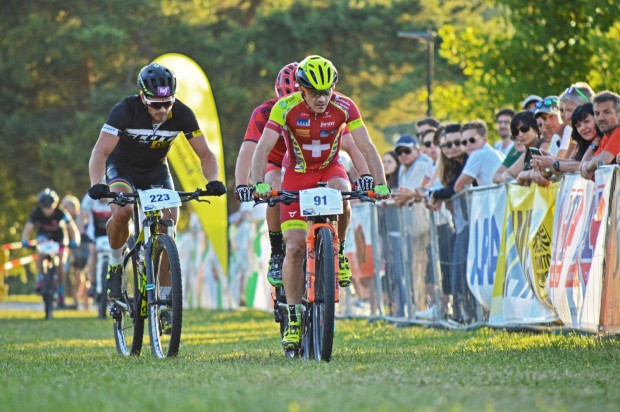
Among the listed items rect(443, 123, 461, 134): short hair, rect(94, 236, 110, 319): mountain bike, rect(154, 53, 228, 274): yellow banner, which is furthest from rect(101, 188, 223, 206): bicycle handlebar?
rect(154, 53, 228, 274): yellow banner

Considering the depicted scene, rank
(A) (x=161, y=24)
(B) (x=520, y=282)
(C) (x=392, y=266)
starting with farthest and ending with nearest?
(A) (x=161, y=24)
(C) (x=392, y=266)
(B) (x=520, y=282)

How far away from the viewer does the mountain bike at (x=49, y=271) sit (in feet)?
70.0

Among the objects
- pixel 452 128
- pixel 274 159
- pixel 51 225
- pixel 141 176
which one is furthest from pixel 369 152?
pixel 51 225

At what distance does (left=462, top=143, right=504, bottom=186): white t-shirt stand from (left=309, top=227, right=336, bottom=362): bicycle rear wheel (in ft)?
15.8

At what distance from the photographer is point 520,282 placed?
1191cm

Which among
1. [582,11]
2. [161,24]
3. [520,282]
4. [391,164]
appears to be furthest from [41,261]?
[161,24]

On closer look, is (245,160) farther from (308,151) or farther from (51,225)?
(51,225)

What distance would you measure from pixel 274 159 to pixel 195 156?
11871mm

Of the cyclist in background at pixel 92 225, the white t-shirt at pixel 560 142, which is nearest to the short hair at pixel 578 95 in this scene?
the white t-shirt at pixel 560 142

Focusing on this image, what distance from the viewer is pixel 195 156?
2288 cm

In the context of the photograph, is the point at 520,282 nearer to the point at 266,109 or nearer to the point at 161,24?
the point at 266,109

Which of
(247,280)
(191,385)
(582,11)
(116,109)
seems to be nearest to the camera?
(191,385)

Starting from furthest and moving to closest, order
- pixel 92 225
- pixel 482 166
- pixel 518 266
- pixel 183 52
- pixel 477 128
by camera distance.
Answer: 1. pixel 183 52
2. pixel 92 225
3. pixel 477 128
4. pixel 482 166
5. pixel 518 266

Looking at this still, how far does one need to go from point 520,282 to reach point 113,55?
3837 cm
